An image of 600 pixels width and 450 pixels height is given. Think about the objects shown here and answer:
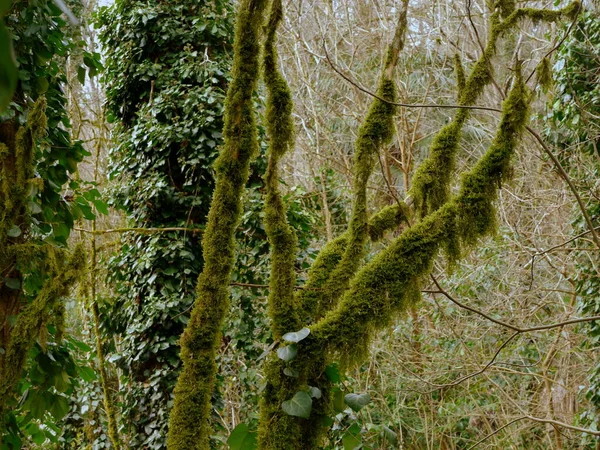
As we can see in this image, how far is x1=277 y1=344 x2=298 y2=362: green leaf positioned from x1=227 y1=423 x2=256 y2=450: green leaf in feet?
1.19

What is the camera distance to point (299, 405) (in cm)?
196

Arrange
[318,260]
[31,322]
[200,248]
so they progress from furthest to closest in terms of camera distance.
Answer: [200,248], [31,322], [318,260]

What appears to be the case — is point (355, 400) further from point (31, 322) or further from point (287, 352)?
point (31, 322)

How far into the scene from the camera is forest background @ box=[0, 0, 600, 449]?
3051mm

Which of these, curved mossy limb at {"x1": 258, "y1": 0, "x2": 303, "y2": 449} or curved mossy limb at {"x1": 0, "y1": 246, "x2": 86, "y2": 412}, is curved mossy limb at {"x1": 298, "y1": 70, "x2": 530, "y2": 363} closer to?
curved mossy limb at {"x1": 258, "y1": 0, "x2": 303, "y2": 449}

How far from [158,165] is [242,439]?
383 cm

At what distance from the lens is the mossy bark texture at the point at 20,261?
273 cm

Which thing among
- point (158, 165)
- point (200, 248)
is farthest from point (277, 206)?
point (158, 165)

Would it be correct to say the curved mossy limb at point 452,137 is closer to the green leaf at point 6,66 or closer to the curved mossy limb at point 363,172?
the curved mossy limb at point 363,172

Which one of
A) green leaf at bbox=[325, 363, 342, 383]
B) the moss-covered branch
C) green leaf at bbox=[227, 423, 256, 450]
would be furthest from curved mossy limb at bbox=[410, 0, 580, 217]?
green leaf at bbox=[227, 423, 256, 450]

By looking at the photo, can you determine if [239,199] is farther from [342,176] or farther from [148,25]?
[342,176]

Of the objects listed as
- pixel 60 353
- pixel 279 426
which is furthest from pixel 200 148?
pixel 279 426

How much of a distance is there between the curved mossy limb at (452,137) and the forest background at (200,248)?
0.27 feet

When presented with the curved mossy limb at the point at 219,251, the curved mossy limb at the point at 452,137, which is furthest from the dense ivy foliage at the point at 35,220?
the curved mossy limb at the point at 452,137
